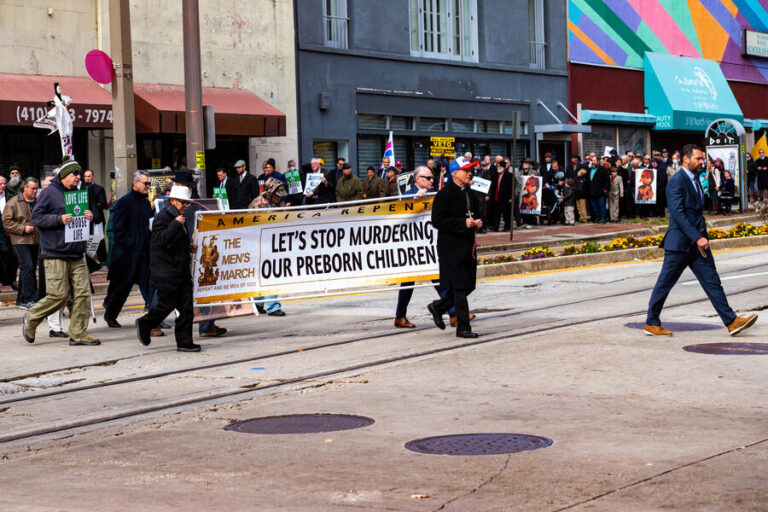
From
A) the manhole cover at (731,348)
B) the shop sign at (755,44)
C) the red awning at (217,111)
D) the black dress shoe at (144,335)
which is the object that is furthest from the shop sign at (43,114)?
the shop sign at (755,44)

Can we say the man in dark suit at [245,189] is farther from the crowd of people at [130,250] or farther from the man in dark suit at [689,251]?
the man in dark suit at [689,251]

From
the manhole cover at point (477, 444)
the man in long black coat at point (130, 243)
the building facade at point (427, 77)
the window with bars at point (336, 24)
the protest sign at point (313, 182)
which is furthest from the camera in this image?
the window with bars at point (336, 24)

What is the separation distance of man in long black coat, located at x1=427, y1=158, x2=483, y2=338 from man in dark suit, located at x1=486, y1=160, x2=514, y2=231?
17.0 meters

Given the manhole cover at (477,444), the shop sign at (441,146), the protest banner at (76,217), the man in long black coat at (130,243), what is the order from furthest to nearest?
1. the shop sign at (441,146)
2. the man in long black coat at (130,243)
3. the protest banner at (76,217)
4. the manhole cover at (477,444)

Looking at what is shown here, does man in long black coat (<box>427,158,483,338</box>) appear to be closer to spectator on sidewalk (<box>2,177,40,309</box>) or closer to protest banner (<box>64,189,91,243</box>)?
protest banner (<box>64,189,91,243</box>)

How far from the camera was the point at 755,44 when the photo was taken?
47844 mm

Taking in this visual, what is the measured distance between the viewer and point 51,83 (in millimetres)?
24297

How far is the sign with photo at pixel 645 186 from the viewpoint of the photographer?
34.3m

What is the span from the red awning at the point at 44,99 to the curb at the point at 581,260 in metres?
8.78

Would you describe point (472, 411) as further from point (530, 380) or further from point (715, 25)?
point (715, 25)

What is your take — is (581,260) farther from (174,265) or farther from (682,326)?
(174,265)

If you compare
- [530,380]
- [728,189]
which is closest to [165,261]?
[530,380]

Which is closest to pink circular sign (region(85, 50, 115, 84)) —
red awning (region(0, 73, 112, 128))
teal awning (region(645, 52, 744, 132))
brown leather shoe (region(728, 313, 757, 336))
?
Answer: red awning (region(0, 73, 112, 128))

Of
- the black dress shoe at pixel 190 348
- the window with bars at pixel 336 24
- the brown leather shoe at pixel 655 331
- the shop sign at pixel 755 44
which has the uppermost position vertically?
the shop sign at pixel 755 44
